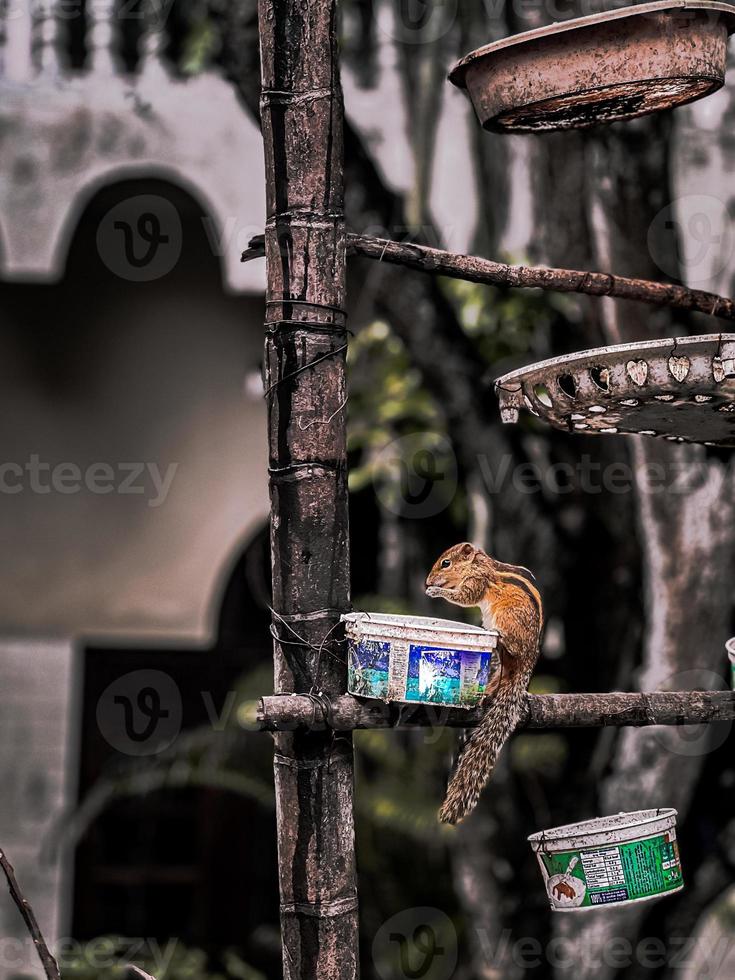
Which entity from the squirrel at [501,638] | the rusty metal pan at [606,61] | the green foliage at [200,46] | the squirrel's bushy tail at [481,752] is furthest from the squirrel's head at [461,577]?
the green foliage at [200,46]

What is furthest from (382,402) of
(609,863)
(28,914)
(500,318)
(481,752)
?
(28,914)

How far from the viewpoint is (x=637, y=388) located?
7.57ft

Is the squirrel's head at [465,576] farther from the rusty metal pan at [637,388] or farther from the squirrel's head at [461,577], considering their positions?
the rusty metal pan at [637,388]

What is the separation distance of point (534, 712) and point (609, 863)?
45 cm

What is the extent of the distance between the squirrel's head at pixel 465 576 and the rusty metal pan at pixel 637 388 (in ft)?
1.18

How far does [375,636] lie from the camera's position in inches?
94.3

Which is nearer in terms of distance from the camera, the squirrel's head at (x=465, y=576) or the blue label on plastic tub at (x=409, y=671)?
the blue label on plastic tub at (x=409, y=671)

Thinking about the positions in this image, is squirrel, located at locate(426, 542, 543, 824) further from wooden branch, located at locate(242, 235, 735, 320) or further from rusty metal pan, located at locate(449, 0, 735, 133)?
rusty metal pan, located at locate(449, 0, 735, 133)

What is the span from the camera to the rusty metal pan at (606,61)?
2.46 meters

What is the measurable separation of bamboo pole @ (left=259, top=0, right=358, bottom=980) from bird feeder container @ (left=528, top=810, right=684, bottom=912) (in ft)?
1.69

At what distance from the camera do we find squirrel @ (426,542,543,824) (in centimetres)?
248

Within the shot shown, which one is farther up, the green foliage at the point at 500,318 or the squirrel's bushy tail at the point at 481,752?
the green foliage at the point at 500,318

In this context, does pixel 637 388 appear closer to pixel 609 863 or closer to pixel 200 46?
pixel 609 863

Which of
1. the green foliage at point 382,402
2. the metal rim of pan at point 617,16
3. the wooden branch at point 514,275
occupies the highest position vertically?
the metal rim of pan at point 617,16
